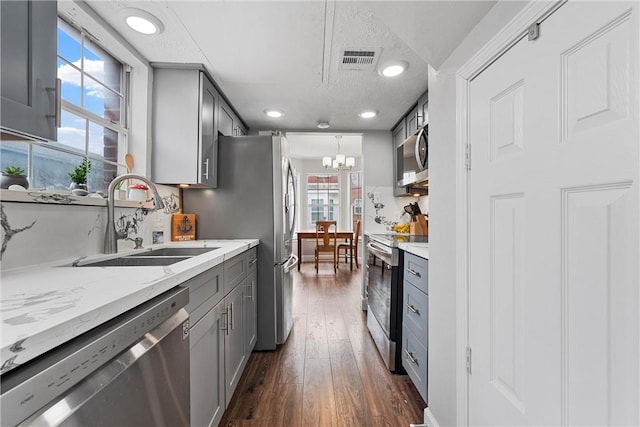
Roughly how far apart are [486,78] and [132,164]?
218 centimetres

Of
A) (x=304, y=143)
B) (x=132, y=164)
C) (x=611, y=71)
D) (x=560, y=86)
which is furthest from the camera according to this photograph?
(x=304, y=143)

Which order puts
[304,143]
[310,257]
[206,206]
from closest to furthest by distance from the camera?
[206,206], [304,143], [310,257]

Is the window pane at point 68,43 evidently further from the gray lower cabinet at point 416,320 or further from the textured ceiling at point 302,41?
the gray lower cabinet at point 416,320

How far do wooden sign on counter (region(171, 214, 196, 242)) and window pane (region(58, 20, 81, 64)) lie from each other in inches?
46.3

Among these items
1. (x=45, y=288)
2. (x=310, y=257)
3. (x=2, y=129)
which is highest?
(x=2, y=129)

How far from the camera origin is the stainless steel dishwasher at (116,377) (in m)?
0.49

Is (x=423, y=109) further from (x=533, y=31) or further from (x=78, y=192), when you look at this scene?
(x=78, y=192)

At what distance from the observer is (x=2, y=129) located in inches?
32.4

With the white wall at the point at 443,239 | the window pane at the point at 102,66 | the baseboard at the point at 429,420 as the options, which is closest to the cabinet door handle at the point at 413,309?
the white wall at the point at 443,239

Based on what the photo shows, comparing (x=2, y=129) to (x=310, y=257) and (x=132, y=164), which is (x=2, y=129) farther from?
(x=310, y=257)

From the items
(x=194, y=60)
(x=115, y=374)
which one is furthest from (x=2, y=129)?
(x=194, y=60)

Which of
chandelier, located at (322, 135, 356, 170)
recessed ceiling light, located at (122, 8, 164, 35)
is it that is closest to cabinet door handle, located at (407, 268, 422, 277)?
recessed ceiling light, located at (122, 8, 164, 35)

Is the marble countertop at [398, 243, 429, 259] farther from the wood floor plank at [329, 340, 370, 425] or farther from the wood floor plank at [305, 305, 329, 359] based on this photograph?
the wood floor plank at [305, 305, 329, 359]

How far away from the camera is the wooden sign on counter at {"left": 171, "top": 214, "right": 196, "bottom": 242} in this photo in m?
2.34
